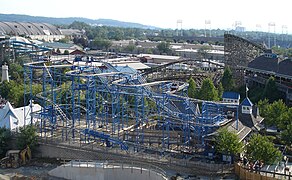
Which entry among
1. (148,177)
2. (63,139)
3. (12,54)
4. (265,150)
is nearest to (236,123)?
(265,150)

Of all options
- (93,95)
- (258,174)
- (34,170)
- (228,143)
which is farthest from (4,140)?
(258,174)

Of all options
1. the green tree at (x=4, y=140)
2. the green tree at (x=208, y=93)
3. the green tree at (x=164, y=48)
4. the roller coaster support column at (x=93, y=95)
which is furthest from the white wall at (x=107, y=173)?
the green tree at (x=164, y=48)

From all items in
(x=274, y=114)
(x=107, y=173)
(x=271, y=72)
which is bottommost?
(x=107, y=173)

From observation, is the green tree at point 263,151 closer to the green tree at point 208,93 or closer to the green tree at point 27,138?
the green tree at point 208,93

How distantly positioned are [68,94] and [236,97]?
39.3ft

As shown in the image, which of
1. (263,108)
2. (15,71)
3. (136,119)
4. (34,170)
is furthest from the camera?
(15,71)

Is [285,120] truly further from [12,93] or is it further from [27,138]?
[12,93]

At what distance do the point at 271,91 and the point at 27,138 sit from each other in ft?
62.0

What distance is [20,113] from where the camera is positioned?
2694cm

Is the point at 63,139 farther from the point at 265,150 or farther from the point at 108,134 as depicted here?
the point at 265,150

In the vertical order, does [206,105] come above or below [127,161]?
above

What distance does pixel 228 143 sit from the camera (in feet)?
65.5

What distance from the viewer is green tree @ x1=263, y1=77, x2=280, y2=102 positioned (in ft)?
106

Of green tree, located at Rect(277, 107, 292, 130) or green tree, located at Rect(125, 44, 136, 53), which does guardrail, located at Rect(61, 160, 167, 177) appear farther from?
green tree, located at Rect(125, 44, 136, 53)
